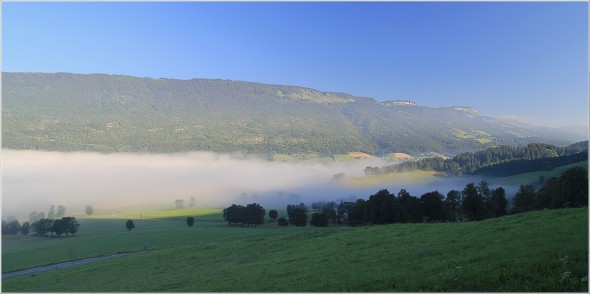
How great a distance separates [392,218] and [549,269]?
5235 cm

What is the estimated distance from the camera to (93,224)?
125750 mm

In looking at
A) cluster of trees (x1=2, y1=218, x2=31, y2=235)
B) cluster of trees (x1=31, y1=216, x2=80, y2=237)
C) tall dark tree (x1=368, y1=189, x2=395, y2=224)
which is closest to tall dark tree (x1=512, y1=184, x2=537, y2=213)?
tall dark tree (x1=368, y1=189, x2=395, y2=224)

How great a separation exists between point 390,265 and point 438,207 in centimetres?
4821

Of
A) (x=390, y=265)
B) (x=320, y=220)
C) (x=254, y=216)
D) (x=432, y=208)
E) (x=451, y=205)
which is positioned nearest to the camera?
(x=390, y=265)

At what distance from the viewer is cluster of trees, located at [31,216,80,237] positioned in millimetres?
96938

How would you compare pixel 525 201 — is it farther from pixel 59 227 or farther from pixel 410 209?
pixel 59 227

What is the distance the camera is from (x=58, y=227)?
96.6 meters

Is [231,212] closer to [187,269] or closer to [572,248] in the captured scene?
[187,269]

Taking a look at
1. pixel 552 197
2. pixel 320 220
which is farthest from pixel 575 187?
pixel 320 220

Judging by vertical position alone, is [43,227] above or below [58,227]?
below

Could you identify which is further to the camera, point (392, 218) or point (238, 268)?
point (392, 218)

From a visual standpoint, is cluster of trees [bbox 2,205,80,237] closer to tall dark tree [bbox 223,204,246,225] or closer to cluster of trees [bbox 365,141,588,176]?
tall dark tree [bbox 223,204,246,225]

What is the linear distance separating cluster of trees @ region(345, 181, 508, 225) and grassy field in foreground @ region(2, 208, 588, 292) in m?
31.0

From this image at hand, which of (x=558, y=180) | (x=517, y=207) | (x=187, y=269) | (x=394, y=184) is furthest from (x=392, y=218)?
(x=394, y=184)
